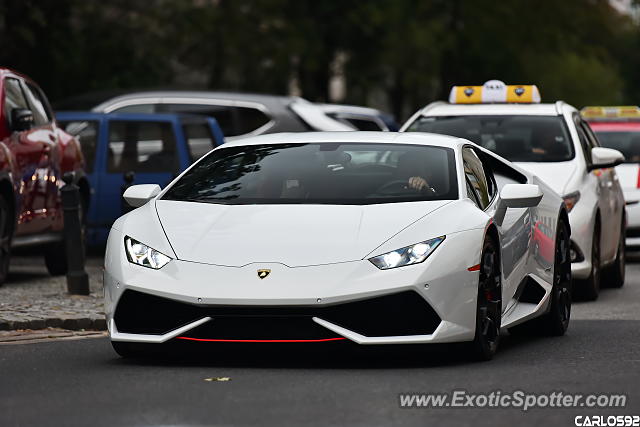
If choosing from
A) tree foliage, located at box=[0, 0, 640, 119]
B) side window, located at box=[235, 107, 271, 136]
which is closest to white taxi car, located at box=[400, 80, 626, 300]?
side window, located at box=[235, 107, 271, 136]

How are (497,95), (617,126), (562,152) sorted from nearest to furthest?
(562,152), (497,95), (617,126)

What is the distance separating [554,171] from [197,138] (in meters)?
6.10

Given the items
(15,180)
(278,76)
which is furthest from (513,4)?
(15,180)

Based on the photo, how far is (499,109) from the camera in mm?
15188

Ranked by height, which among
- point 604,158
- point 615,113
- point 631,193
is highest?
point 604,158

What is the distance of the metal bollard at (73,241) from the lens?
13391 millimetres

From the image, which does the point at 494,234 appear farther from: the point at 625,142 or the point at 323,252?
the point at 625,142

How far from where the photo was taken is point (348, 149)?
974 centimetres

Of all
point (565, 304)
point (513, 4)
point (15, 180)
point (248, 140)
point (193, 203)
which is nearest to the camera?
point (193, 203)

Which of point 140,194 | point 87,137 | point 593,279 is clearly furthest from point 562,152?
point 87,137

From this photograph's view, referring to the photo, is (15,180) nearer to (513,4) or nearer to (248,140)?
(248,140)

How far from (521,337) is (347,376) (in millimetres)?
2635

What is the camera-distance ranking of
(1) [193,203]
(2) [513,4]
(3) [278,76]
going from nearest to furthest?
(1) [193,203] → (3) [278,76] → (2) [513,4]

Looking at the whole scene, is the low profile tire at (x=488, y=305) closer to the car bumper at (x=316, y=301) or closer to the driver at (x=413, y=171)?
the car bumper at (x=316, y=301)
